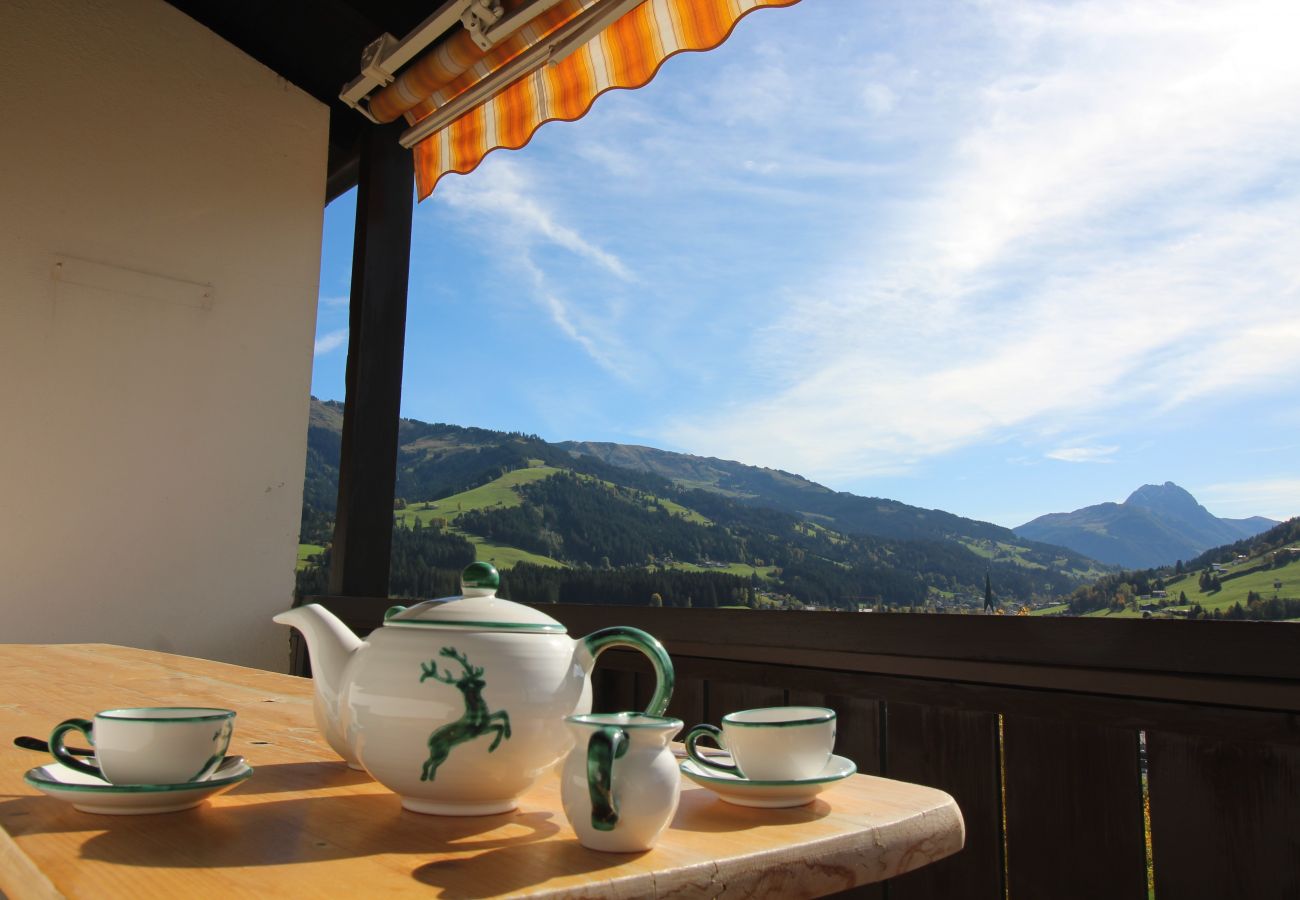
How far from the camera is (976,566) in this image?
19.0 feet

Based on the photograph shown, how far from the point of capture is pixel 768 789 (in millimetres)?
737

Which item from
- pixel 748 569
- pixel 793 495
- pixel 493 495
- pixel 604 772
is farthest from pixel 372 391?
pixel 793 495

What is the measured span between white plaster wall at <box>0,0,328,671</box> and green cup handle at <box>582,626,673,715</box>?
295cm

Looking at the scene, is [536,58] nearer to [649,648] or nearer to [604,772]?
[649,648]

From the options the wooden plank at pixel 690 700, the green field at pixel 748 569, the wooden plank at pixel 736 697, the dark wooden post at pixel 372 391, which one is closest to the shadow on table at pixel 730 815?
the wooden plank at pixel 736 697

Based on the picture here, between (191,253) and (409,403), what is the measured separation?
42.4 inches

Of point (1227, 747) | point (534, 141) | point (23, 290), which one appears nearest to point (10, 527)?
point (23, 290)

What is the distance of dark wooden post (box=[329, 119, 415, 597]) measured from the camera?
9.70 feet

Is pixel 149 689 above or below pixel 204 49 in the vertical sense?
below

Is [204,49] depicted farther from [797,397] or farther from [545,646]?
[797,397]

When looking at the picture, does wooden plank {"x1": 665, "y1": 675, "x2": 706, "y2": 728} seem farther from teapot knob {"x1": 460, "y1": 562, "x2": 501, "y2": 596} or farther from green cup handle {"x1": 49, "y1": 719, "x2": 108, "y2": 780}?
green cup handle {"x1": 49, "y1": 719, "x2": 108, "y2": 780}

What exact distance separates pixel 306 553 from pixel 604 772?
3.22 m

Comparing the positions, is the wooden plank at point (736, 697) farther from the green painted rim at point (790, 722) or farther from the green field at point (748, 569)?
the green field at point (748, 569)

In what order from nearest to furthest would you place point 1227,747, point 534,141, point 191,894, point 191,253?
point 191,894, point 1227,747, point 534,141, point 191,253
